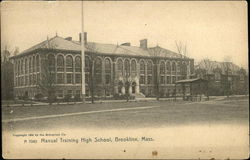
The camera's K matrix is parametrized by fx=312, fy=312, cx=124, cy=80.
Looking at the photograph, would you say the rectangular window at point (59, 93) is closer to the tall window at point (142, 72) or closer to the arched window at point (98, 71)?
the arched window at point (98, 71)

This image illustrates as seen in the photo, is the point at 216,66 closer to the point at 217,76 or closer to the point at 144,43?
the point at 217,76

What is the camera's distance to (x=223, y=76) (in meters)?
10.7

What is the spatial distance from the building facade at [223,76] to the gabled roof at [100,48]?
0.97 m

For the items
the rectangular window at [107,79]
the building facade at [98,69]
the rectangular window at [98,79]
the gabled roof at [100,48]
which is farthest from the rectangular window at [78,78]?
the rectangular window at [107,79]

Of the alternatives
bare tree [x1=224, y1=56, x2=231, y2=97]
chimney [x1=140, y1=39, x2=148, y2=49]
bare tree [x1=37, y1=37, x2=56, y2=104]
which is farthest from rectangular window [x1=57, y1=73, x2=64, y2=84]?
bare tree [x1=224, y1=56, x2=231, y2=97]

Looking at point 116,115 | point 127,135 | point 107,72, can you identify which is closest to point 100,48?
point 107,72

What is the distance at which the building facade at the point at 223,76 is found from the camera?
31.3ft

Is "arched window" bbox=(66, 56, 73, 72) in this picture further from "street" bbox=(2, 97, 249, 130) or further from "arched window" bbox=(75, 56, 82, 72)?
"street" bbox=(2, 97, 249, 130)

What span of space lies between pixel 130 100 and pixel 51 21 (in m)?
4.96

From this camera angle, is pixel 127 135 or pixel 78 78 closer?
pixel 127 135

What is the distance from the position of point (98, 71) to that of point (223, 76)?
4330 millimetres

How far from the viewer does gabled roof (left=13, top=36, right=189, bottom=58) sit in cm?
954

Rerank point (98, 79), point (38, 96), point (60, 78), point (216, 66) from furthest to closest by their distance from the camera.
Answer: point (98, 79) → point (216, 66) → point (38, 96) → point (60, 78)

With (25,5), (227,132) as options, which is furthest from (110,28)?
(227,132)
